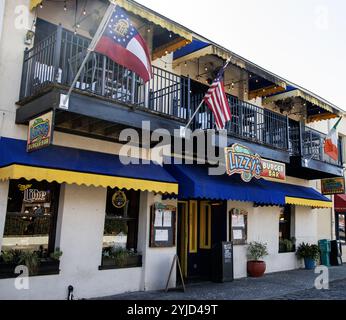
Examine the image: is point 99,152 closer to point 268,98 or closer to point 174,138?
point 174,138

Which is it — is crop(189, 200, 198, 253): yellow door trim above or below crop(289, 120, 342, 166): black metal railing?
below

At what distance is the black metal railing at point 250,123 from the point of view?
37.4 feet

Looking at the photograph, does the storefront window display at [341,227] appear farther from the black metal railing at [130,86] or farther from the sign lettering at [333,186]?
the black metal railing at [130,86]

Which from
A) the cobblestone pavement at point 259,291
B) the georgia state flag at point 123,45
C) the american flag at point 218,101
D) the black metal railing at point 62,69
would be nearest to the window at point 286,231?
the cobblestone pavement at point 259,291

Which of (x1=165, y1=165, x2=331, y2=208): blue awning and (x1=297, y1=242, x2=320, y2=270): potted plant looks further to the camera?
(x1=297, y1=242, x2=320, y2=270): potted plant

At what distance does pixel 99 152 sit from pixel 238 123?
4.85 m

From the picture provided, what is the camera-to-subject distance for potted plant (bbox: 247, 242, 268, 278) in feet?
39.6

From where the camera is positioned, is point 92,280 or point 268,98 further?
point 268,98

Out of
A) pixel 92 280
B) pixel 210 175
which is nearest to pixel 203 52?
pixel 210 175

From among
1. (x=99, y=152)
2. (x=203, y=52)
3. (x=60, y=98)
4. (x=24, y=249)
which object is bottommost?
(x=24, y=249)

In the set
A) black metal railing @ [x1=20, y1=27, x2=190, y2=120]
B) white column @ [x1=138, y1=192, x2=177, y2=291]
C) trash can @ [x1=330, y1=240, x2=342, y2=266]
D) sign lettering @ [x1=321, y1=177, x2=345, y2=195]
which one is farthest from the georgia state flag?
trash can @ [x1=330, y1=240, x2=342, y2=266]

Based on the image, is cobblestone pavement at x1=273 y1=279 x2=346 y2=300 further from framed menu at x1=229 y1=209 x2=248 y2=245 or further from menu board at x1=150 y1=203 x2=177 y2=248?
menu board at x1=150 y1=203 x2=177 y2=248

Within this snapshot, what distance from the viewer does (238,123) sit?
11750 mm

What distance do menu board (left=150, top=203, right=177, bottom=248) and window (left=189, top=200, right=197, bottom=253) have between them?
1.57m
